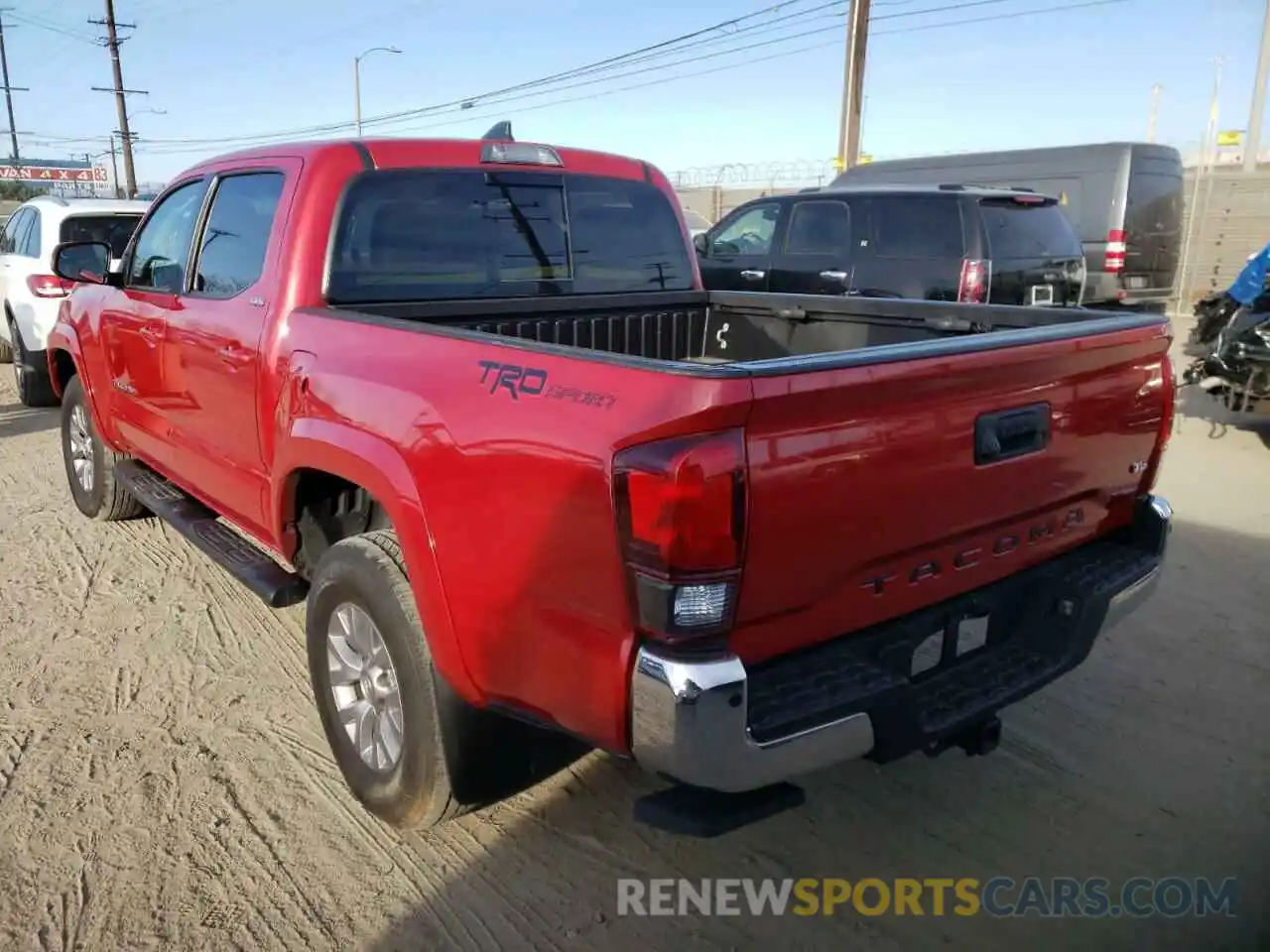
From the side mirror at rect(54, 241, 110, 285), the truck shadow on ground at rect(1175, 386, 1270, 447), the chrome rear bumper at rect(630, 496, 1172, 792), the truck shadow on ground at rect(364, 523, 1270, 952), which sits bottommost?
the truck shadow on ground at rect(364, 523, 1270, 952)

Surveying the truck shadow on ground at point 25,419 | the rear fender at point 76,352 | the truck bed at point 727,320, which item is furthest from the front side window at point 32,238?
the truck bed at point 727,320

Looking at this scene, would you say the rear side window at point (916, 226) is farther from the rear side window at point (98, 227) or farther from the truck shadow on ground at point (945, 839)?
the rear side window at point (98, 227)

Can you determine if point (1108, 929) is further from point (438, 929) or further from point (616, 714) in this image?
point (438, 929)

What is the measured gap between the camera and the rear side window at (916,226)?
835 cm

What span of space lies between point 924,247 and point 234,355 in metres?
6.69

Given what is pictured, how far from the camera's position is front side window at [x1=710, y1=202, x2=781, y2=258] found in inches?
395

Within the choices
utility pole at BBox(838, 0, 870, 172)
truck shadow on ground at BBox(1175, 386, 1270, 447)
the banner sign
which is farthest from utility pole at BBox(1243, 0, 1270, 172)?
the banner sign

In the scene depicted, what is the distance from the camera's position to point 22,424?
863cm

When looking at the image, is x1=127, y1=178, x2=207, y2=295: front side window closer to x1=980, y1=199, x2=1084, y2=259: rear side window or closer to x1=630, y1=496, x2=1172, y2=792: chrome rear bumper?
x1=630, y1=496, x2=1172, y2=792: chrome rear bumper

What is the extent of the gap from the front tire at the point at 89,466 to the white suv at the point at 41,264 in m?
2.77

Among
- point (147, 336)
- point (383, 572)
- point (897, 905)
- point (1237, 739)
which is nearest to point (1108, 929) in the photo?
point (897, 905)

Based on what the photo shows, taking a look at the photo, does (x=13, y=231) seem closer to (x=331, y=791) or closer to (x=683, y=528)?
(x=331, y=791)

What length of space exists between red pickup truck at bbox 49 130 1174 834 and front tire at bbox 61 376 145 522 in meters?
1.62

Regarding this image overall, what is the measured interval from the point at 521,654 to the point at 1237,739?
9.05 feet
